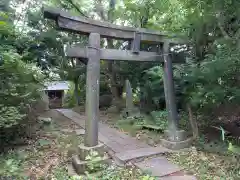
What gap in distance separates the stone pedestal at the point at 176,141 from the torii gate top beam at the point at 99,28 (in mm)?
2432

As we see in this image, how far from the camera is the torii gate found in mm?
3994

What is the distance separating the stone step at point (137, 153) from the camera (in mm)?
4324

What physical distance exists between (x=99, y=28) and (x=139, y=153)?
9.71 feet

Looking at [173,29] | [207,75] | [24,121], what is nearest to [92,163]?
[24,121]

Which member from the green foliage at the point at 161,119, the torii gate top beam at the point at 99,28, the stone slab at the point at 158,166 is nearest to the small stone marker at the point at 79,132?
the green foliage at the point at 161,119

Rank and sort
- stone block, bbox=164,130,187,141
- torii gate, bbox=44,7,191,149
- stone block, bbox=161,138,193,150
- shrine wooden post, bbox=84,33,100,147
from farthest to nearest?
1. stone block, bbox=164,130,187,141
2. stone block, bbox=161,138,193,150
3. shrine wooden post, bbox=84,33,100,147
4. torii gate, bbox=44,7,191,149

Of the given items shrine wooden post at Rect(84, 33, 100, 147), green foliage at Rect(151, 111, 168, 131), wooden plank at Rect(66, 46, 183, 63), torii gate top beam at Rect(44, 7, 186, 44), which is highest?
torii gate top beam at Rect(44, 7, 186, 44)

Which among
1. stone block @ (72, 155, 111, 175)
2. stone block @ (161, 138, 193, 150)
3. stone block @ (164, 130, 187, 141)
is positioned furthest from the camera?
stone block @ (164, 130, 187, 141)

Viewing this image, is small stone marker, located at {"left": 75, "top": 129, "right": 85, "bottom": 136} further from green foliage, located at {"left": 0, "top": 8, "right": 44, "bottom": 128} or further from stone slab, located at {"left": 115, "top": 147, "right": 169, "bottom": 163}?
stone slab, located at {"left": 115, "top": 147, "right": 169, "bottom": 163}

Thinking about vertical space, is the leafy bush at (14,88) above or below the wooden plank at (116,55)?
below

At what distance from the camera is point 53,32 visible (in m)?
9.34

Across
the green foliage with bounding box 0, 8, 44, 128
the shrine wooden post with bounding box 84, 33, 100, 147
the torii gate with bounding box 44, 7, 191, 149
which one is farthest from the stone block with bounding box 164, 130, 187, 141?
the green foliage with bounding box 0, 8, 44, 128

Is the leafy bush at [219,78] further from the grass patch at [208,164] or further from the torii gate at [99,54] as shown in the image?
the grass patch at [208,164]

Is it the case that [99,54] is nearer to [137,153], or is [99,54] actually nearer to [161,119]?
[137,153]
